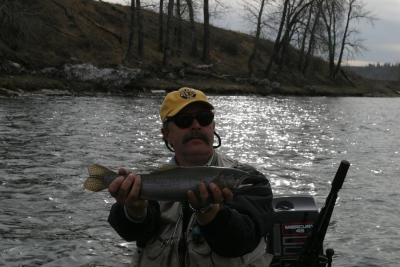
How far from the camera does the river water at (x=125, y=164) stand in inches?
360

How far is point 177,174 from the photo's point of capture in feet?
12.1

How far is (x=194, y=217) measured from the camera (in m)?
4.15

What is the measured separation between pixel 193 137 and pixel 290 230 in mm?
2457

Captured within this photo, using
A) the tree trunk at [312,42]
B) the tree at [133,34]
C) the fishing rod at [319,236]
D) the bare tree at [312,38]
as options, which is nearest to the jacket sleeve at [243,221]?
the fishing rod at [319,236]

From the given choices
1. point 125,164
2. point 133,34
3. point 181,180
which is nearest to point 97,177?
point 181,180

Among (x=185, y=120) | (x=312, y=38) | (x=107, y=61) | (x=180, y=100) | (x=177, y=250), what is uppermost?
(x=312, y=38)

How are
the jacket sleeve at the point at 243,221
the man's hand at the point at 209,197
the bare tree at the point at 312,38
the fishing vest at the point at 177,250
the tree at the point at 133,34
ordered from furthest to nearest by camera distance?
1. the bare tree at the point at 312,38
2. the tree at the point at 133,34
3. the fishing vest at the point at 177,250
4. the jacket sleeve at the point at 243,221
5. the man's hand at the point at 209,197

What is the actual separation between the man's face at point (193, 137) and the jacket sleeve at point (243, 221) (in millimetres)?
300

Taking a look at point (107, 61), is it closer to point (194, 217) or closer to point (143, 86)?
point (143, 86)

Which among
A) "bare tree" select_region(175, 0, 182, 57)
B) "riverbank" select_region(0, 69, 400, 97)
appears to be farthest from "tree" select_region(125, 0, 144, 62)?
"bare tree" select_region(175, 0, 182, 57)

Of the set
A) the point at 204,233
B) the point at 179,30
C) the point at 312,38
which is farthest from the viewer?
the point at 312,38

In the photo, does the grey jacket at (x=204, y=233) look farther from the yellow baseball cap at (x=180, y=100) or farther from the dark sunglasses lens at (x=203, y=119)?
the yellow baseball cap at (x=180, y=100)

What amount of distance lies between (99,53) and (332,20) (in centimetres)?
4125

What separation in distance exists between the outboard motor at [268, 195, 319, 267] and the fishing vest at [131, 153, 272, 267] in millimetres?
1798
